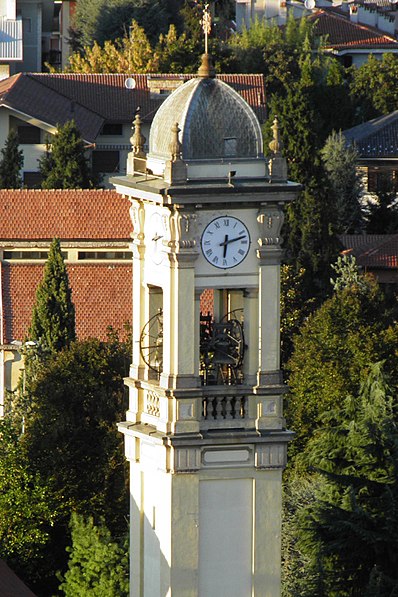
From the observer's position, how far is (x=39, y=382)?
64500 mm

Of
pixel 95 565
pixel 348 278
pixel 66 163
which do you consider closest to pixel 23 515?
pixel 95 565

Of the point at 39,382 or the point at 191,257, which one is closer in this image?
the point at 191,257

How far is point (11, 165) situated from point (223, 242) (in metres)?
58.5

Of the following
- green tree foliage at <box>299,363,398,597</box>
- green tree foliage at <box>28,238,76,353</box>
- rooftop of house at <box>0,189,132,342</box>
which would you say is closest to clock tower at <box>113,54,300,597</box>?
green tree foliage at <box>299,363,398,597</box>

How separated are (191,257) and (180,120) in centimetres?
232

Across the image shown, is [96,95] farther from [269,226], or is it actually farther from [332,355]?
[269,226]

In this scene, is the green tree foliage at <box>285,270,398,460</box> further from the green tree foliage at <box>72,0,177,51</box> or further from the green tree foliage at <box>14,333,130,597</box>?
the green tree foliage at <box>72,0,177,51</box>

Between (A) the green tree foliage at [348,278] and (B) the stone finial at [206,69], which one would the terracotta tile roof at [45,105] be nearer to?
(A) the green tree foliage at [348,278]

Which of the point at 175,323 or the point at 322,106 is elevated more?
the point at 322,106

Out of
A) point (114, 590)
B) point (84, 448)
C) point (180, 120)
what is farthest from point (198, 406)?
point (84, 448)

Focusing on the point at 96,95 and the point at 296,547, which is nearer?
the point at 296,547

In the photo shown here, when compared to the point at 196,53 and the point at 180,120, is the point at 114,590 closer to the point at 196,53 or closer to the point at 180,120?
the point at 180,120

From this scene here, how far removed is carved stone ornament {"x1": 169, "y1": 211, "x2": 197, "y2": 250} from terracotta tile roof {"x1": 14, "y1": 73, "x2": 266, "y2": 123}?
69329mm

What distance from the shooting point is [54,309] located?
7350cm
